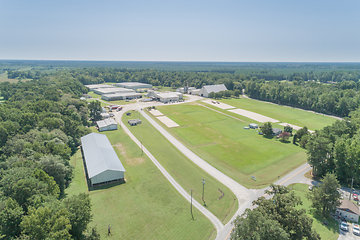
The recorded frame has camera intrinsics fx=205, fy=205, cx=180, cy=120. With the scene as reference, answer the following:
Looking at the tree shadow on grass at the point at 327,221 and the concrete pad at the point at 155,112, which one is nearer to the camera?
the tree shadow on grass at the point at 327,221

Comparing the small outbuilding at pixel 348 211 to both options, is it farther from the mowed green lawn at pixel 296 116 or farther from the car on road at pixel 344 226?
the mowed green lawn at pixel 296 116

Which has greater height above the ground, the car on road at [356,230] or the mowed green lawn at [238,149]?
the car on road at [356,230]

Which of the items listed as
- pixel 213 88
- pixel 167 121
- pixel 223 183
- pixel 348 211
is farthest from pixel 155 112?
pixel 348 211

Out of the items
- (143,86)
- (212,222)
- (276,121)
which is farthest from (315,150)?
(143,86)

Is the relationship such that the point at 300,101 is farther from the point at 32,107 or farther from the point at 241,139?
the point at 32,107

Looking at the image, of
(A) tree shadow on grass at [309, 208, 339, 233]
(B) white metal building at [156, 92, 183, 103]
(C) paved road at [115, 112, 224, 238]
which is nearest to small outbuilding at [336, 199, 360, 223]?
(A) tree shadow on grass at [309, 208, 339, 233]

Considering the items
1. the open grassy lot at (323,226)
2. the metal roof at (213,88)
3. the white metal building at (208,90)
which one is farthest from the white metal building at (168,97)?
the open grassy lot at (323,226)

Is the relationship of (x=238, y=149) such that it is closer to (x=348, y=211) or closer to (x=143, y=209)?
(x=348, y=211)
